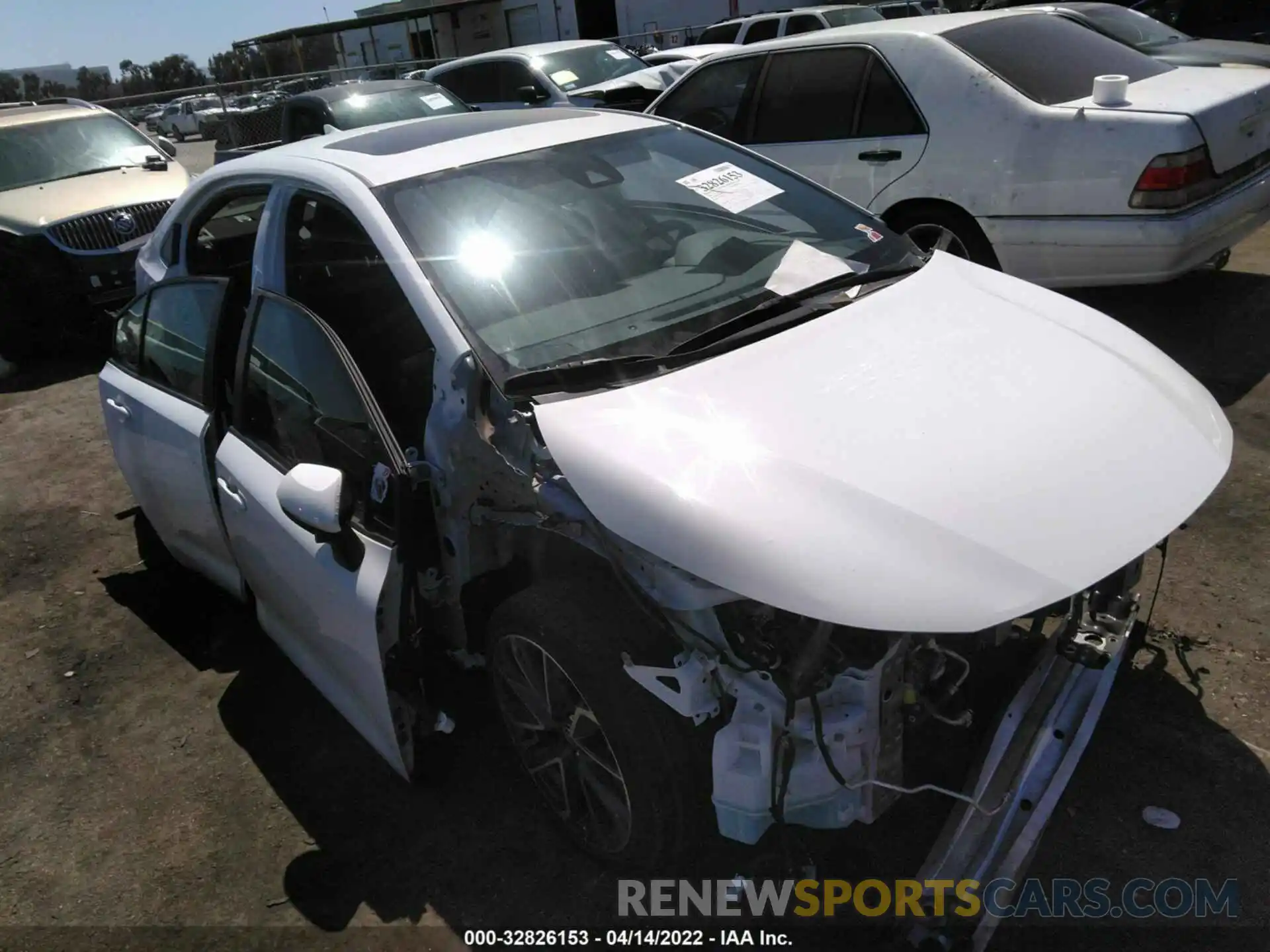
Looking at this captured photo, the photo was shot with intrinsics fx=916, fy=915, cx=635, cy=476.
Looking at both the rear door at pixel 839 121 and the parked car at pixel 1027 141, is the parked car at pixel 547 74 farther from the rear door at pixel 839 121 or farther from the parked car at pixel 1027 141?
the parked car at pixel 1027 141

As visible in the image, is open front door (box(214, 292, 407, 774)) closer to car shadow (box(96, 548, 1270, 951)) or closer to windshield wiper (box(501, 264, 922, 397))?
car shadow (box(96, 548, 1270, 951))

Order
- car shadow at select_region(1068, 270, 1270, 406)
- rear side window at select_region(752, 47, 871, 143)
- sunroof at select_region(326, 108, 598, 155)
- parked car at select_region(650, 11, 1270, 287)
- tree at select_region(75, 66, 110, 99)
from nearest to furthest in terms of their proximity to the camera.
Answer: sunroof at select_region(326, 108, 598, 155), parked car at select_region(650, 11, 1270, 287), car shadow at select_region(1068, 270, 1270, 406), rear side window at select_region(752, 47, 871, 143), tree at select_region(75, 66, 110, 99)

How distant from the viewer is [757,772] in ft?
6.30

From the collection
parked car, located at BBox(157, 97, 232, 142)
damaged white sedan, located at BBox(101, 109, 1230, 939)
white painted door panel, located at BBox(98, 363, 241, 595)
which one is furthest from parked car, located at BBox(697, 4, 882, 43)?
parked car, located at BBox(157, 97, 232, 142)

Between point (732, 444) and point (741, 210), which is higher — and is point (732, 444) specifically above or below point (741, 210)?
below

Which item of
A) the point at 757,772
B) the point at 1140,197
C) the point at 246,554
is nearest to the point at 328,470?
the point at 246,554

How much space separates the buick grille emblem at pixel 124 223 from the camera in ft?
24.8

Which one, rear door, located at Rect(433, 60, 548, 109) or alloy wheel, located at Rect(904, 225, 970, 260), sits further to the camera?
rear door, located at Rect(433, 60, 548, 109)

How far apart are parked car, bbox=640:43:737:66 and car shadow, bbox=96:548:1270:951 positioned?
9572 millimetres

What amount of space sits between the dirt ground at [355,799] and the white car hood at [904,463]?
27 centimetres

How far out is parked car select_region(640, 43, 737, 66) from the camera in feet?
38.6

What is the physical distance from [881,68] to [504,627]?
4182 mm

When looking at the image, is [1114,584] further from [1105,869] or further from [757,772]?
[757,772]

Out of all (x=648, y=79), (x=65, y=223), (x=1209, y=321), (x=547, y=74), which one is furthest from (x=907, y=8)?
(x=65, y=223)
